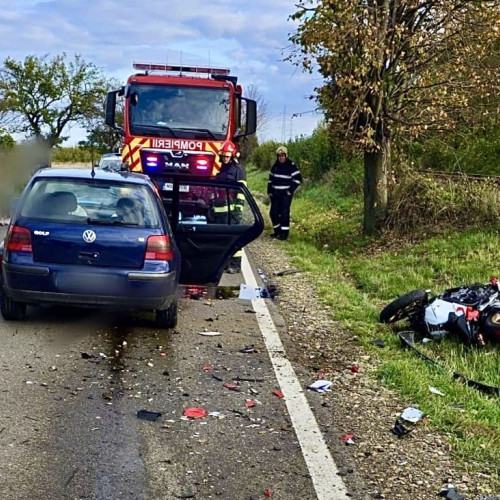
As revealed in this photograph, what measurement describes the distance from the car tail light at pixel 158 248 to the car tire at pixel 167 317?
49 cm

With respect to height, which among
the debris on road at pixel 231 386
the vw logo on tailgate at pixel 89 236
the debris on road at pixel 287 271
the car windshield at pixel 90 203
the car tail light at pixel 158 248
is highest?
the car windshield at pixel 90 203

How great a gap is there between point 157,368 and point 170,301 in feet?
3.97

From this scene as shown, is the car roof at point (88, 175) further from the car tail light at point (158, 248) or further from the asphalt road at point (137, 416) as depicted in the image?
the asphalt road at point (137, 416)

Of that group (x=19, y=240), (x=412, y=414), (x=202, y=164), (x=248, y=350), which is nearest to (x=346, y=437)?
(x=412, y=414)

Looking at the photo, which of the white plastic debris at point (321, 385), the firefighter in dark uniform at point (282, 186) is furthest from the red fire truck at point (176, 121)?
the white plastic debris at point (321, 385)

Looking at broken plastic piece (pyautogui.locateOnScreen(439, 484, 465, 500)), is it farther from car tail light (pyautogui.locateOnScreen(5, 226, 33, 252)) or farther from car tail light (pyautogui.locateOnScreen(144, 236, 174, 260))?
car tail light (pyautogui.locateOnScreen(5, 226, 33, 252))

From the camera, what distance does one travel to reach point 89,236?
6695 mm

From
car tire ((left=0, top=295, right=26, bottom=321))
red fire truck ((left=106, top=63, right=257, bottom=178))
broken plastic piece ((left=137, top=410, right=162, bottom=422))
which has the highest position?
red fire truck ((left=106, top=63, right=257, bottom=178))

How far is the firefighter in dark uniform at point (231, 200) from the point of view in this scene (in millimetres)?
8453

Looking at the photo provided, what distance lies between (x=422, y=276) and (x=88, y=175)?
485cm

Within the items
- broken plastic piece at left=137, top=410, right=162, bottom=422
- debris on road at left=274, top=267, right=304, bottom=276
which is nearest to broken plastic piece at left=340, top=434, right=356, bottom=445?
broken plastic piece at left=137, top=410, right=162, bottom=422

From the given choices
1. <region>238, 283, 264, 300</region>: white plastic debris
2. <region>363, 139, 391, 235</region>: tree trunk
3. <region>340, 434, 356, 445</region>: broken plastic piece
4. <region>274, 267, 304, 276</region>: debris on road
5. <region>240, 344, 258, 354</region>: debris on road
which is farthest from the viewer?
<region>363, 139, 391, 235</region>: tree trunk

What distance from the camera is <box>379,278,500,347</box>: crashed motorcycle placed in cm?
668

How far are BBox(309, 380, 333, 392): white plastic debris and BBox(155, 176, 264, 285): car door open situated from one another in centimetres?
274
